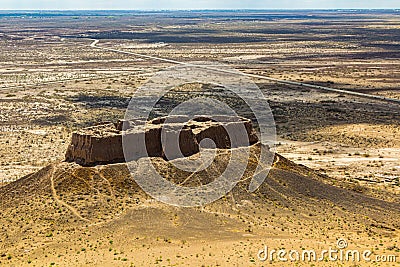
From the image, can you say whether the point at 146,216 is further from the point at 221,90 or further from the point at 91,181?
the point at 221,90

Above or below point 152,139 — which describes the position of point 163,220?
below

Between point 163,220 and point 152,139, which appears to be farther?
point 152,139

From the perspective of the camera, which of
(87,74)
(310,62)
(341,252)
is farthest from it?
(310,62)

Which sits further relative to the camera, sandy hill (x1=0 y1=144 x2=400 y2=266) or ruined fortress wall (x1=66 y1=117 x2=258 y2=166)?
ruined fortress wall (x1=66 y1=117 x2=258 y2=166)

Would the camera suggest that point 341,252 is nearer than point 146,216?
Yes

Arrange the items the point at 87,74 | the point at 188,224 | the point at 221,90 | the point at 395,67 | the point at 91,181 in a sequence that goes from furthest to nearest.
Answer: the point at 395,67 < the point at 87,74 < the point at 221,90 < the point at 91,181 < the point at 188,224

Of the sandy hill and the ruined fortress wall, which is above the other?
the ruined fortress wall

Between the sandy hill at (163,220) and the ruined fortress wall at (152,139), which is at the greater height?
the ruined fortress wall at (152,139)

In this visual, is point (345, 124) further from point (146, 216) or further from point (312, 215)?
point (146, 216)

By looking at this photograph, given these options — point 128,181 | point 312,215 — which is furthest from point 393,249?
point 128,181
